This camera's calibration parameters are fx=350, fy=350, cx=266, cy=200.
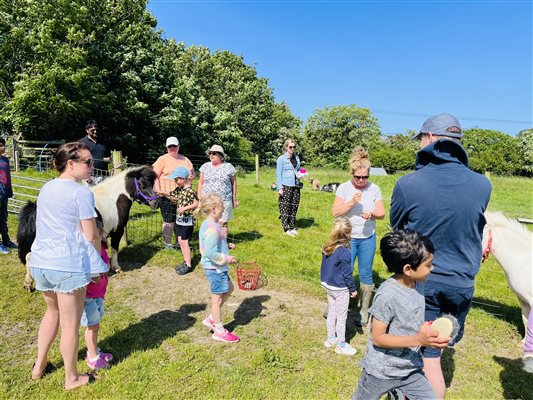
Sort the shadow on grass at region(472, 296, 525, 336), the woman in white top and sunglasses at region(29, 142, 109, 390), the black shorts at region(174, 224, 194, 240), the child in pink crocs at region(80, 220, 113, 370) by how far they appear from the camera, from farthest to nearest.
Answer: the black shorts at region(174, 224, 194, 240)
the shadow on grass at region(472, 296, 525, 336)
the child in pink crocs at region(80, 220, 113, 370)
the woman in white top and sunglasses at region(29, 142, 109, 390)

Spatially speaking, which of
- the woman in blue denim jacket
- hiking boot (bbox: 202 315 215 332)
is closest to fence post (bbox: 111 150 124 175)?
the woman in blue denim jacket

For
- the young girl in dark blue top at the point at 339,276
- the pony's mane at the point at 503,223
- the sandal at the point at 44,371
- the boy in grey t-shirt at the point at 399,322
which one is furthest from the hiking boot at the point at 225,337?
the pony's mane at the point at 503,223

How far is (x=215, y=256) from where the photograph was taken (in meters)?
3.56

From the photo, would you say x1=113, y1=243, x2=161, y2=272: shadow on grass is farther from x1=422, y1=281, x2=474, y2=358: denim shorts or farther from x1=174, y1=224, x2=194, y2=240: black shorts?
x1=422, y1=281, x2=474, y2=358: denim shorts

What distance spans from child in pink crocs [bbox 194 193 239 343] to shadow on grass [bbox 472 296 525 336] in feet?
11.5

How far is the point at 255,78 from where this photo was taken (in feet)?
134

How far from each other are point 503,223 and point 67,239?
4.29 meters

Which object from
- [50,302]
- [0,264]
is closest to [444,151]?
[50,302]

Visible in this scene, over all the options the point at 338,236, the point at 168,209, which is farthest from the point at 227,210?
the point at 338,236

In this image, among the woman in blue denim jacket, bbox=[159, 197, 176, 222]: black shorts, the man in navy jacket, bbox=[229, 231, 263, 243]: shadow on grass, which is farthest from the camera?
the woman in blue denim jacket

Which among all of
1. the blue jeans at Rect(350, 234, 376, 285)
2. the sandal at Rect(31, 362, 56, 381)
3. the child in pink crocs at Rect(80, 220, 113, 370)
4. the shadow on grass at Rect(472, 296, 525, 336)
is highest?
the blue jeans at Rect(350, 234, 376, 285)

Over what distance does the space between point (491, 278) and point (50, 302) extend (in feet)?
21.5

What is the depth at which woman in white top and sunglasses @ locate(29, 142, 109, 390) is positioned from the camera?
261 cm

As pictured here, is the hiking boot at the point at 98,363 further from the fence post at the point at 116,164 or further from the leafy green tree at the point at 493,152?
the leafy green tree at the point at 493,152
